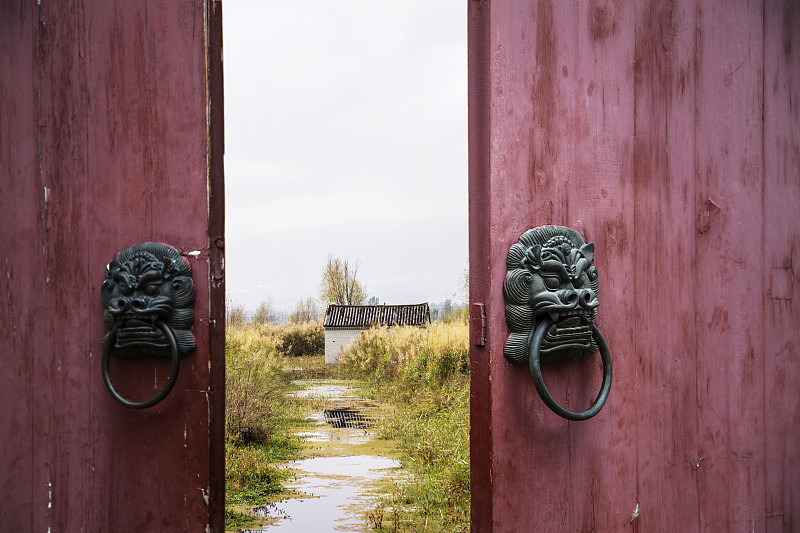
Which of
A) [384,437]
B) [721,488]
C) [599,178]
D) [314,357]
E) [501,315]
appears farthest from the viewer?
[314,357]

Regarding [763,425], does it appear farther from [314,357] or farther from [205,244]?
[314,357]

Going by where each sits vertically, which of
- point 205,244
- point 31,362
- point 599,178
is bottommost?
point 31,362

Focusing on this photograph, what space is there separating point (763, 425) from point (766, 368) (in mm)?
151

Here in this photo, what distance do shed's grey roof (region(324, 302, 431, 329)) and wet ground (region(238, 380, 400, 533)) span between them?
11230 mm

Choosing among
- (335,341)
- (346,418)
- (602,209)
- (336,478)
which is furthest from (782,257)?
(335,341)

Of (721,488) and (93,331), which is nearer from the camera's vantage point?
(93,331)

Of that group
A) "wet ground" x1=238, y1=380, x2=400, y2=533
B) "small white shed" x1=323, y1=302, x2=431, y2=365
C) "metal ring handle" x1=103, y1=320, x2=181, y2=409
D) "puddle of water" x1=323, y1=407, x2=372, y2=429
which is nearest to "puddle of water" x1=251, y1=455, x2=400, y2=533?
"wet ground" x1=238, y1=380, x2=400, y2=533

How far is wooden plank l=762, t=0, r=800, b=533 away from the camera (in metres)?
1.61

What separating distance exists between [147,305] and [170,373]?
0.15 meters

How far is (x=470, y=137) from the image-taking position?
1366 millimetres

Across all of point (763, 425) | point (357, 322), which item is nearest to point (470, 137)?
point (763, 425)

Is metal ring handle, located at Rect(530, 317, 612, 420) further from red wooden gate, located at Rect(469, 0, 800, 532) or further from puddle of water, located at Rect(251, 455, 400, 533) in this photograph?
puddle of water, located at Rect(251, 455, 400, 533)

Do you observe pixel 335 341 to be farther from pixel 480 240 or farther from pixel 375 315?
pixel 480 240

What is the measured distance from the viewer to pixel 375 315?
73.7 ft
